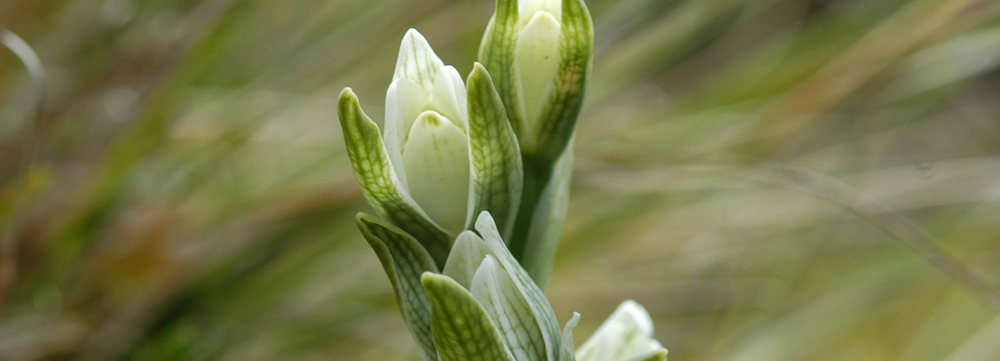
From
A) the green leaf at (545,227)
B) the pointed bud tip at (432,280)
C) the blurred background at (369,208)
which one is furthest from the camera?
the blurred background at (369,208)

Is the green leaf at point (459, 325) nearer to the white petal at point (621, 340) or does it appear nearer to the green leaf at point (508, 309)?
the green leaf at point (508, 309)

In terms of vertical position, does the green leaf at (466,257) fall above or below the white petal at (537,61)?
below

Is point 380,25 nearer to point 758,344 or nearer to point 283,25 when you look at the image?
point 283,25

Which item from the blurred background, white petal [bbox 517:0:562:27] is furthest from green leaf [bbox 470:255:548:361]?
the blurred background

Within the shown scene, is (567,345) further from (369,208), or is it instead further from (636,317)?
(369,208)

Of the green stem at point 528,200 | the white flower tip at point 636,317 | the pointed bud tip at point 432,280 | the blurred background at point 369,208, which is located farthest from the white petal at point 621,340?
the blurred background at point 369,208

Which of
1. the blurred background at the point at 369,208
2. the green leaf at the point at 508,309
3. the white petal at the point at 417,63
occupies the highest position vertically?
the blurred background at the point at 369,208

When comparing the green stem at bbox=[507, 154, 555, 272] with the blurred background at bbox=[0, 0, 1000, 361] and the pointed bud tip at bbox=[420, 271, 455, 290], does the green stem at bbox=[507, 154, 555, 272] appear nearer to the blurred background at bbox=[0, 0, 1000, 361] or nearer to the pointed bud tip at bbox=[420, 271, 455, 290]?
the pointed bud tip at bbox=[420, 271, 455, 290]

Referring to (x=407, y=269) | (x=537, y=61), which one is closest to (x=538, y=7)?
(x=537, y=61)
